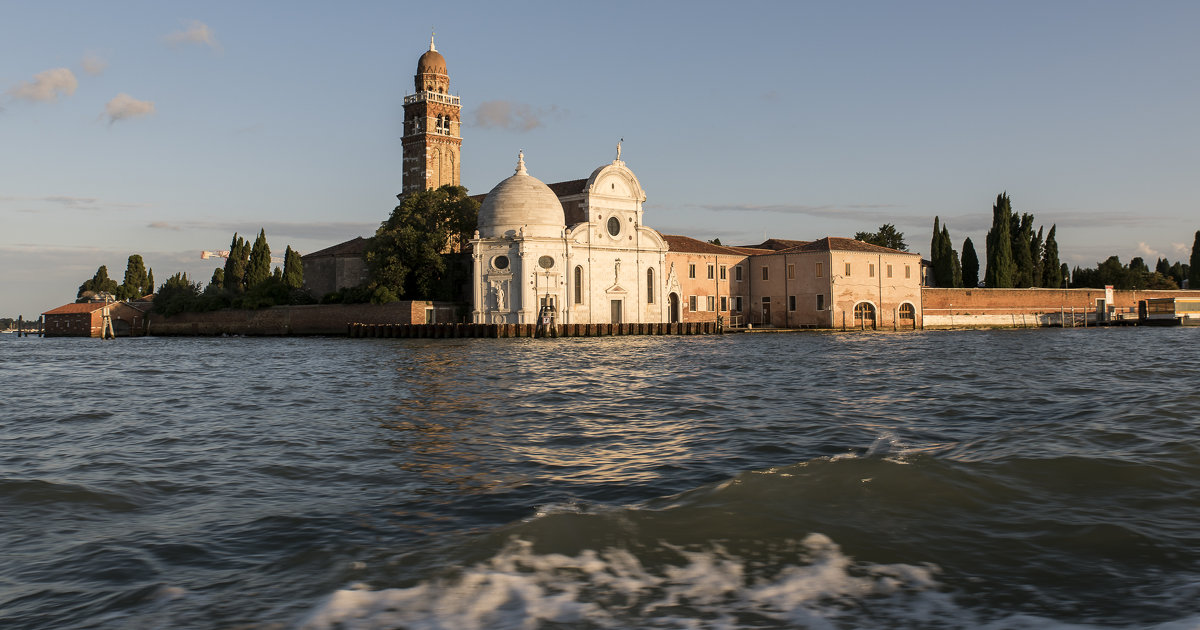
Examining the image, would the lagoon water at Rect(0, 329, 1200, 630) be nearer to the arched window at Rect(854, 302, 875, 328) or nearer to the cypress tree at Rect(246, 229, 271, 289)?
the arched window at Rect(854, 302, 875, 328)

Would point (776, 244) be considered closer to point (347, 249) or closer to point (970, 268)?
point (970, 268)

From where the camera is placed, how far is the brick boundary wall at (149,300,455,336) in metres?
43.1

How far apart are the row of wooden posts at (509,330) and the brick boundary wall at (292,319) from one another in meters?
0.81

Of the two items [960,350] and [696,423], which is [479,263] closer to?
[960,350]

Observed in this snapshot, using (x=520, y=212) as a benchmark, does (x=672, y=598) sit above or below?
below

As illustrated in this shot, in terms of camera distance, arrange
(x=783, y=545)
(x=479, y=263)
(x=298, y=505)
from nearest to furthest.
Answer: (x=783, y=545)
(x=298, y=505)
(x=479, y=263)

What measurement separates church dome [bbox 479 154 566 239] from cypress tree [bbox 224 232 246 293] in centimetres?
2565

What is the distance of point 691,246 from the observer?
50.9m

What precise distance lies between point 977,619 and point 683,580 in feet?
3.98

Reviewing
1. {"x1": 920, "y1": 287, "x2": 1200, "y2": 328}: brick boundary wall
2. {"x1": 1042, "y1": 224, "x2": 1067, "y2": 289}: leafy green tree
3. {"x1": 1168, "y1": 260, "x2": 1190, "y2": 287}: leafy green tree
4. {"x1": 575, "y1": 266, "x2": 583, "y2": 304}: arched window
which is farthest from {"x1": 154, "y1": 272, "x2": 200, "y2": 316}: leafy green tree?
{"x1": 1168, "y1": 260, "x2": 1190, "y2": 287}: leafy green tree

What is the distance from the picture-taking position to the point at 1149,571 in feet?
12.8

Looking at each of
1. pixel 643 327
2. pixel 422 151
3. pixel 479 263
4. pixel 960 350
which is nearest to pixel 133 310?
pixel 422 151

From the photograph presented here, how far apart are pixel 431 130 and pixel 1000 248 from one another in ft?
119

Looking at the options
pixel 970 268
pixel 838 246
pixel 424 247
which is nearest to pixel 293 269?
pixel 424 247
